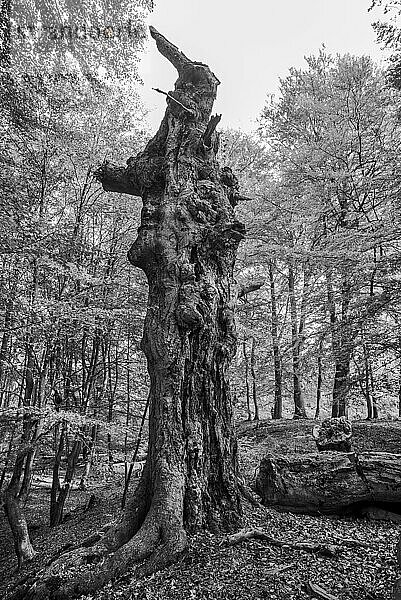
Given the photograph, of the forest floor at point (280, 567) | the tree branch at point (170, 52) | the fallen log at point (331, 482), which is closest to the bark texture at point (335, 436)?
the fallen log at point (331, 482)

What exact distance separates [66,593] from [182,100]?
5.83 metres

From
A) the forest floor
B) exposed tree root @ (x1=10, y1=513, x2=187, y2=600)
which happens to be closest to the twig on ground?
the forest floor

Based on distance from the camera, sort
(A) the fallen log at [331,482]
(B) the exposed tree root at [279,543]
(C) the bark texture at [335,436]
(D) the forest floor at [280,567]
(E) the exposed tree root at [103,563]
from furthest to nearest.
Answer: (C) the bark texture at [335,436], (A) the fallen log at [331,482], (B) the exposed tree root at [279,543], (E) the exposed tree root at [103,563], (D) the forest floor at [280,567]

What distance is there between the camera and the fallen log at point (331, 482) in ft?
16.2

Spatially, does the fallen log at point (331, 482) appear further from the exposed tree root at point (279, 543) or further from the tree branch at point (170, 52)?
the tree branch at point (170, 52)

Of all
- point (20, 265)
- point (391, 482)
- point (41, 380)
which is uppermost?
point (20, 265)

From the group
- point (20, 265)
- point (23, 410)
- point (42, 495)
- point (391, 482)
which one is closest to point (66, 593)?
point (23, 410)

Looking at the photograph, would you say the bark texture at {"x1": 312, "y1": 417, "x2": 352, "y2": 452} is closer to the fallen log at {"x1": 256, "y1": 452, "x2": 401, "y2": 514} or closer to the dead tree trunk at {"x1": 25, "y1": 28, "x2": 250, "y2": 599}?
the fallen log at {"x1": 256, "y1": 452, "x2": 401, "y2": 514}

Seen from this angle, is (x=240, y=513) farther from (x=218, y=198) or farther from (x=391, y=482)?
(x=218, y=198)

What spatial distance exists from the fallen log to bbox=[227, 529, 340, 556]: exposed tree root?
4.07 ft

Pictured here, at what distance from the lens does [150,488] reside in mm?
4195

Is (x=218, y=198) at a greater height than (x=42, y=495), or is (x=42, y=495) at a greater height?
(x=218, y=198)

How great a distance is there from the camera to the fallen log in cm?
495

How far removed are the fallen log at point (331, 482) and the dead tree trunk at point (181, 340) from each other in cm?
126
